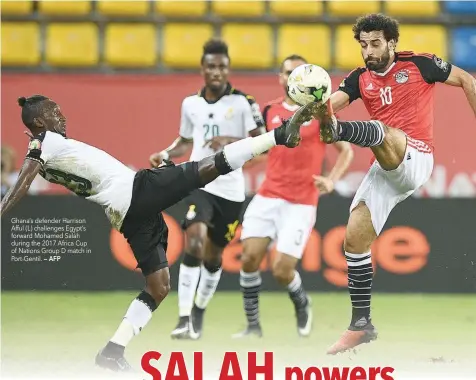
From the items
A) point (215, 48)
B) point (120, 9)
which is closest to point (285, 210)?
point (215, 48)

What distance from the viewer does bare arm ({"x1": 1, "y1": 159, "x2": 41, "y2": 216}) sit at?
502cm

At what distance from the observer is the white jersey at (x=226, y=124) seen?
7.08 meters

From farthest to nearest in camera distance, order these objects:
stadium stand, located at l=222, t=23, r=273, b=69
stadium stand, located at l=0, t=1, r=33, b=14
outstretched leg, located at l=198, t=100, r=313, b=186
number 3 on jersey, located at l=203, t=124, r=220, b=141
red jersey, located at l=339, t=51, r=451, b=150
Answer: stadium stand, located at l=222, t=23, r=273, b=69, stadium stand, located at l=0, t=1, r=33, b=14, number 3 on jersey, located at l=203, t=124, r=220, b=141, red jersey, located at l=339, t=51, r=451, b=150, outstretched leg, located at l=198, t=100, r=313, b=186

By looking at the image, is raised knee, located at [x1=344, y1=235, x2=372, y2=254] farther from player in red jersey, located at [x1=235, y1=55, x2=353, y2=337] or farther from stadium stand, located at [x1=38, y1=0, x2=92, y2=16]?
stadium stand, located at [x1=38, y1=0, x2=92, y2=16]

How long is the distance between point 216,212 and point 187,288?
22.8 inches

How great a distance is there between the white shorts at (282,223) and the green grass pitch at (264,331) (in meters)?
0.67

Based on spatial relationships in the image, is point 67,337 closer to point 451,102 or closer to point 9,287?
point 9,287

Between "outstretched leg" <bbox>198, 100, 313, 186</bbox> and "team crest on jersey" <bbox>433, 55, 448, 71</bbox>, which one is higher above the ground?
"team crest on jersey" <bbox>433, 55, 448, 71</bbox>

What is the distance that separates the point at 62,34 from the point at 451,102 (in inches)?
167

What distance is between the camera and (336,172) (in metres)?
6.98

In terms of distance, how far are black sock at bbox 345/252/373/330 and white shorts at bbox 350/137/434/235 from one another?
0.19 metres

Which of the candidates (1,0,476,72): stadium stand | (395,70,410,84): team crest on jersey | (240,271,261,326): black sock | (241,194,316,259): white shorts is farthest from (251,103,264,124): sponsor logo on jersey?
Result: (1,0,476,72): stadium stand

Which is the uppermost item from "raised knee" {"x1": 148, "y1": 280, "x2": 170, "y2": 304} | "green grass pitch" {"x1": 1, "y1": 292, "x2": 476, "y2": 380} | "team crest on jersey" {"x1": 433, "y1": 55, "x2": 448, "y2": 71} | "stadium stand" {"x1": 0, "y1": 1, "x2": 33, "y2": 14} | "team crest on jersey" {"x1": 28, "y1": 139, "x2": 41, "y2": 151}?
"stadium stand" {"x1": 0, "y1": 1, "x2": 33, "y2": 14}

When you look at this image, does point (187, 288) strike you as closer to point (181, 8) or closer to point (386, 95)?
point (386, 95)
